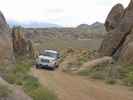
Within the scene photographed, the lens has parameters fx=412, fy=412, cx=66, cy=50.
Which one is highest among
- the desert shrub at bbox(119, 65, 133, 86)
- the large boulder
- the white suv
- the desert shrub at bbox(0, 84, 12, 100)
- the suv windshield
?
the desert shrub at bbox(0, 84, 12, 100)

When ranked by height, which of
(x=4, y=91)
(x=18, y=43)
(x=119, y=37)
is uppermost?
(x=4, y=91)

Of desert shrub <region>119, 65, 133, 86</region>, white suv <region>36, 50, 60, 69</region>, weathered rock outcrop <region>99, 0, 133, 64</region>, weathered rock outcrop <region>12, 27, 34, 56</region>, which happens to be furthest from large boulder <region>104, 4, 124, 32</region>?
desert shrub <region>119, 65, 133, 86</region>

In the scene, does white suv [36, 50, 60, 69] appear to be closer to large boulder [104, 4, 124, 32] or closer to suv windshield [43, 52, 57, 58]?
suv windshield [43, 52, 57, 58]

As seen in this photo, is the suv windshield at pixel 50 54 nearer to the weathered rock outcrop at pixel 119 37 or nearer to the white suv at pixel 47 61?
the white suv at pixel 47 61

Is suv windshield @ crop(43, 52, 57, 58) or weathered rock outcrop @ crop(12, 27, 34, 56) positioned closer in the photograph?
suv windshield @ crop(43, 52, 57, 58)

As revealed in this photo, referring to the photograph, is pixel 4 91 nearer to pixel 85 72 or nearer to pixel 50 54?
pixel 85 72

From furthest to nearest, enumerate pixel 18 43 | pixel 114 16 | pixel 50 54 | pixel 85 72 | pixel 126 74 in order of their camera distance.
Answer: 1. pixel 18 43
2. pixel 114 16
3. pixel 50 54
4. pixel 85 72
5. pixel 126 74

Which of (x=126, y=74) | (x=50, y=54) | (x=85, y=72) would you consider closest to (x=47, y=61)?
(x=50, y=54)

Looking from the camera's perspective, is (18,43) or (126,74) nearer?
(126,74)

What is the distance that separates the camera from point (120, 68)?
3431cm

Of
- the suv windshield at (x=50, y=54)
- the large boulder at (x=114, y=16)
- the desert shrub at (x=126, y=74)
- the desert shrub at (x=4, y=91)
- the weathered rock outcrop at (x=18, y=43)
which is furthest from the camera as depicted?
the weathered rock outcrop at (x=18, y=43)

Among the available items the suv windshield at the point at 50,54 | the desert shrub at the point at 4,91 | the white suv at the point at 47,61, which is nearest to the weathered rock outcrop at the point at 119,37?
the suv windshield at the point at 50,54

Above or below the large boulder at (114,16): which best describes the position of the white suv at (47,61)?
below

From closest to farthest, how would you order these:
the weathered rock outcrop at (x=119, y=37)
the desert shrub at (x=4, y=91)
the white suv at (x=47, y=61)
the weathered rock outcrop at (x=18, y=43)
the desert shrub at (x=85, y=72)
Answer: the desert shrub at (x=4, y=91)
the desert shrub at (x=85, y=72)
the weathered rock outcrop at (x=119, y=37)
the white suv at (x=47, y=61)
the weathered rock outcrop at (x=18, y=43)
